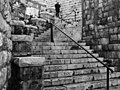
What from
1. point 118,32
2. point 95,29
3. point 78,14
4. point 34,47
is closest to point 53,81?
point 34,47

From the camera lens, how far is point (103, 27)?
681 centimetres

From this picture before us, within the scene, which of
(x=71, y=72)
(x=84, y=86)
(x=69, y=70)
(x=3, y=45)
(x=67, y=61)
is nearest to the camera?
(x=3, y=45)

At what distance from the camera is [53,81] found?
396 centimetres

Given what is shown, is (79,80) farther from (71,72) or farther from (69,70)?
(69,70)

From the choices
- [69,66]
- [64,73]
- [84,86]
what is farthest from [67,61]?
[84,86]

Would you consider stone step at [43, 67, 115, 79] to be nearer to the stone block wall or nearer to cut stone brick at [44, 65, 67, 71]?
cut stone brick at [44, 65, 67, 71]

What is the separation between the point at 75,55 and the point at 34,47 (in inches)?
60.2

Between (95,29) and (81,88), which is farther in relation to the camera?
(95,29)

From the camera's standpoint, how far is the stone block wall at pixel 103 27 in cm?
615

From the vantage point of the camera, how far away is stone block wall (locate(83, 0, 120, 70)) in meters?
6.15

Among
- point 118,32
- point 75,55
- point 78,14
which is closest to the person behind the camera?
point 75,55

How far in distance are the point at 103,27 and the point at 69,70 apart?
3105 mm

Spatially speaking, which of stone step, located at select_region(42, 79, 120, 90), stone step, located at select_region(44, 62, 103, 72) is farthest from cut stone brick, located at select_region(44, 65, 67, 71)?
stone step, located at select_region(42, 79, 120, 90)

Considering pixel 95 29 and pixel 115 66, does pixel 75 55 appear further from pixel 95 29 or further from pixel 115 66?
pixel 95 29
